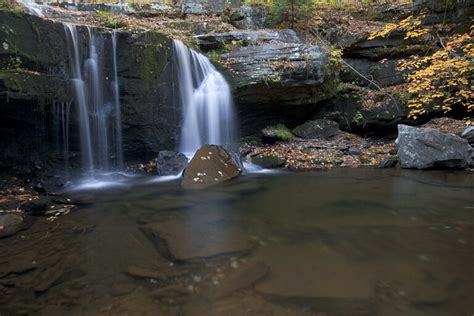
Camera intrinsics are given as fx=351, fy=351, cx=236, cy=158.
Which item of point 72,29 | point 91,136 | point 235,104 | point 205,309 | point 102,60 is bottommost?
point 205,309

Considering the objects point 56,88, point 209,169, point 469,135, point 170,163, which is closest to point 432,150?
point 469,135

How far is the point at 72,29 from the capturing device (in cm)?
797

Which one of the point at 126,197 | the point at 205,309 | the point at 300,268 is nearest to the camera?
the point at 205,309

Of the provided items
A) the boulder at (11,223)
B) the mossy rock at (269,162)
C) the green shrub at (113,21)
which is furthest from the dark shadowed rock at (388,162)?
the green shrub at (113,21)

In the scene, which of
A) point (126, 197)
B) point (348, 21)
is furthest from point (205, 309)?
point (348, 21)

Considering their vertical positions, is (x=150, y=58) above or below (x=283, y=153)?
above

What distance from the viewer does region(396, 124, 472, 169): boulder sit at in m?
8.62

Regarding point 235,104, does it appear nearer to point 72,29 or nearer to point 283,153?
point 283,153

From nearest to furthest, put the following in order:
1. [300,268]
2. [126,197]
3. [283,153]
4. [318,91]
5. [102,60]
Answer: [300,268]
[126,197]
[102,60]
[283,153]
[318,91]

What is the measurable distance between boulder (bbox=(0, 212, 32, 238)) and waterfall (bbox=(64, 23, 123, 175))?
365 centimetres

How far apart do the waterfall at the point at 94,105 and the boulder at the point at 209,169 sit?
245 cm

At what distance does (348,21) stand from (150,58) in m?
9.23

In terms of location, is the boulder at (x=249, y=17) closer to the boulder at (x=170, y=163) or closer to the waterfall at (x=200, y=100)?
the waterfall at (x=200, y=100)

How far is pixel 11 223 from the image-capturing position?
4.81 metres
